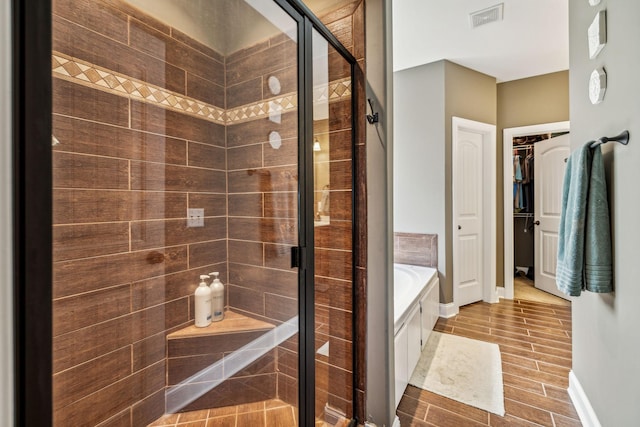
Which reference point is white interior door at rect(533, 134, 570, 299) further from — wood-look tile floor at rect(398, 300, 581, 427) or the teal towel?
the teal towel

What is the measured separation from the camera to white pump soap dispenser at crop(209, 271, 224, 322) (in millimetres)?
1611

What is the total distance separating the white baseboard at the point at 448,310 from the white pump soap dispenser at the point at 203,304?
104 inches

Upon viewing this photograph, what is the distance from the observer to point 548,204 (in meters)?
4.00

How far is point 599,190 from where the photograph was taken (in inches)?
54.1

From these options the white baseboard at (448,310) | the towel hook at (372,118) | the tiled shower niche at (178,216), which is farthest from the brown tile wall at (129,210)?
the white baseboard at (448,310)

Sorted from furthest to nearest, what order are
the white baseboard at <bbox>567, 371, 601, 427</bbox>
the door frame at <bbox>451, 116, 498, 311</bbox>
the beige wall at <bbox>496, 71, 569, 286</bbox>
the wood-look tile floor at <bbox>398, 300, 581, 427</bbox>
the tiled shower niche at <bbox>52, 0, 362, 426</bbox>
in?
the door frame at <bbox>451, 116, 498, 311</bbox>, the beige wall at <bbox>496, 71, 569, 286</bbox>, the wood-look tile floor at <bbox>398, 300, 581, 427</bbox>, the white baseboard at <bbox>567, 371, 601, 427</bbox>, the tiled shower niche at <bbox>52, 0, 362, 426</bbox>

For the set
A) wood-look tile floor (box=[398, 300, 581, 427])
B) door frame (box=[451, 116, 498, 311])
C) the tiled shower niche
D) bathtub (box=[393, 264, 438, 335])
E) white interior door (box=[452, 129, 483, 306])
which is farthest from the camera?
door frame (box=[451, 116, 498, 311])

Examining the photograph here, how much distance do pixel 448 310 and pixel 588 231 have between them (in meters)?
2.16

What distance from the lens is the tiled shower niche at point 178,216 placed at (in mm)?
1260

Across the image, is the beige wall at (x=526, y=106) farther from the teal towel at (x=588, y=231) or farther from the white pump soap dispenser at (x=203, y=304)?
the white pump soap dispenser at (x=203, y=304)

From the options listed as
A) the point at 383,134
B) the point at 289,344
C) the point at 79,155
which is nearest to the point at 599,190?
the point at 383,134

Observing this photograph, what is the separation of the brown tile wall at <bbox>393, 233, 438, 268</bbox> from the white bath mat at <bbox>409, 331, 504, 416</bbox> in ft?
3.01

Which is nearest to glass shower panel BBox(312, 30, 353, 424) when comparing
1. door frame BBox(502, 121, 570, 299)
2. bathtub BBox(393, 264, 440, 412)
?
bathtub BBox(393, 264, 440, 412)

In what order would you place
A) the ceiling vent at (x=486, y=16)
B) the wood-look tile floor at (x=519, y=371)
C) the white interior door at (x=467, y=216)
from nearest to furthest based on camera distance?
the wood-look tile floor at (x=519, y=371)
the ceiling vent at (x=486, y=16)
the white interior door at (x=467, y=216)
